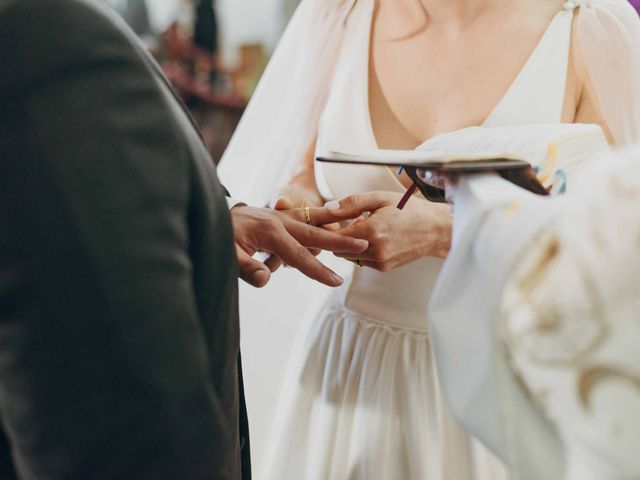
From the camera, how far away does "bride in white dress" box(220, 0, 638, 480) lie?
896 millimetres

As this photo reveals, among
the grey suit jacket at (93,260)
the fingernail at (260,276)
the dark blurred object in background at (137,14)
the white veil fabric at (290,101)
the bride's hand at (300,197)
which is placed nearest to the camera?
the grey suit jacket at (93,260)

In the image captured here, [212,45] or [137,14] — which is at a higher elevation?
[137,14]

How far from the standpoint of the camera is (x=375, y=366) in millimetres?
948

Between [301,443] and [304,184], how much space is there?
0.37m

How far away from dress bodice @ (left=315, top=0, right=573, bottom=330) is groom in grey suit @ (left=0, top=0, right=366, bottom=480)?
23.7 inches

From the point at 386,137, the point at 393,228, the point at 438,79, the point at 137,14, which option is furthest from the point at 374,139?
the point at 137,14

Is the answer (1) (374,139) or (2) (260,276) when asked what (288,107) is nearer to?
(1) (374,139)

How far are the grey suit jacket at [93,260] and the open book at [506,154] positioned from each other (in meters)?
0.16

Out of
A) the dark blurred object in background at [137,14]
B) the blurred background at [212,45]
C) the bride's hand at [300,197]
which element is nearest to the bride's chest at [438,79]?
the bride's hand at [300,197]

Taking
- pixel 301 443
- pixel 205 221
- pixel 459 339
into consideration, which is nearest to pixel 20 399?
pixel 205 221

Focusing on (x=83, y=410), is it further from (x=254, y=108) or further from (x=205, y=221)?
(x=254, y=108)

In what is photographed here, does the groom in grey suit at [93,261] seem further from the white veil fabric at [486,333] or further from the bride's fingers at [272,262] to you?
the bride's fingers at [272,262]

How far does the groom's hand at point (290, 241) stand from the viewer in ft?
2.42

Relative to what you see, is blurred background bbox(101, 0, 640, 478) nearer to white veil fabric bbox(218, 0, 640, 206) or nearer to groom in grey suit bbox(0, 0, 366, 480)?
white veil fabric bbox(218, 0, 640, 206)
